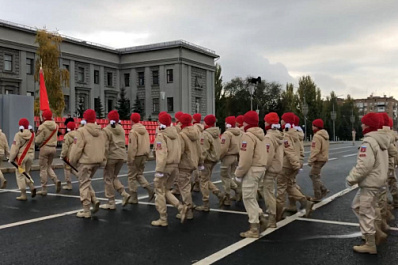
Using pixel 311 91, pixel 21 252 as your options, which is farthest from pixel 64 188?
pixel 311 91

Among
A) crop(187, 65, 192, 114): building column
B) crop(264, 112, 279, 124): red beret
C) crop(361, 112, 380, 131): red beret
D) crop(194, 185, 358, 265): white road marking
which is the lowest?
crop(194, 185, 358, 265): white road marking

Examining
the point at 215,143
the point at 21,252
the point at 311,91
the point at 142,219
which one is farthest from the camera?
the point at 311,91

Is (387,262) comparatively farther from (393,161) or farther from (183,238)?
(393,161)

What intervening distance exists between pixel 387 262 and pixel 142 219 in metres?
4.28

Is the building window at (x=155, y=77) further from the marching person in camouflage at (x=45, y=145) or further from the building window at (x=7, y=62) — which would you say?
the marching person in camouflage at (x=45, y=145)

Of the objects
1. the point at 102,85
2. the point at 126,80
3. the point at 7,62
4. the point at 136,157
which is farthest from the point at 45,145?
the point at 126,80

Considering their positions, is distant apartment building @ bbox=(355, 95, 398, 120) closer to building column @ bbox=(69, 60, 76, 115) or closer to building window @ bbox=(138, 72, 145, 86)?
building window @ bbox=(138, 72, 145, 86)

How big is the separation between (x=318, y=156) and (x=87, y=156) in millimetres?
5086

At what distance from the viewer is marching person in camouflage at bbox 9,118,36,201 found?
10.1 meters

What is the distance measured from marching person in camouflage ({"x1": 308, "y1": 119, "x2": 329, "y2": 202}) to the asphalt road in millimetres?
471

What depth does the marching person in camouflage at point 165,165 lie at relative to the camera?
7.36 metres

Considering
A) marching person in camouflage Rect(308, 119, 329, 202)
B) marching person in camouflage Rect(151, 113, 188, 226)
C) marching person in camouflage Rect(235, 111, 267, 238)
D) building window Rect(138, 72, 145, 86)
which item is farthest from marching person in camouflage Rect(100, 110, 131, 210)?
building window Rect(138, 72, 145, 86)

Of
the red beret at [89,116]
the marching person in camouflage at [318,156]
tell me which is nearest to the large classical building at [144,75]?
the marching person in camouflage at [318,156]

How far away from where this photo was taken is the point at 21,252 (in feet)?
19.0
